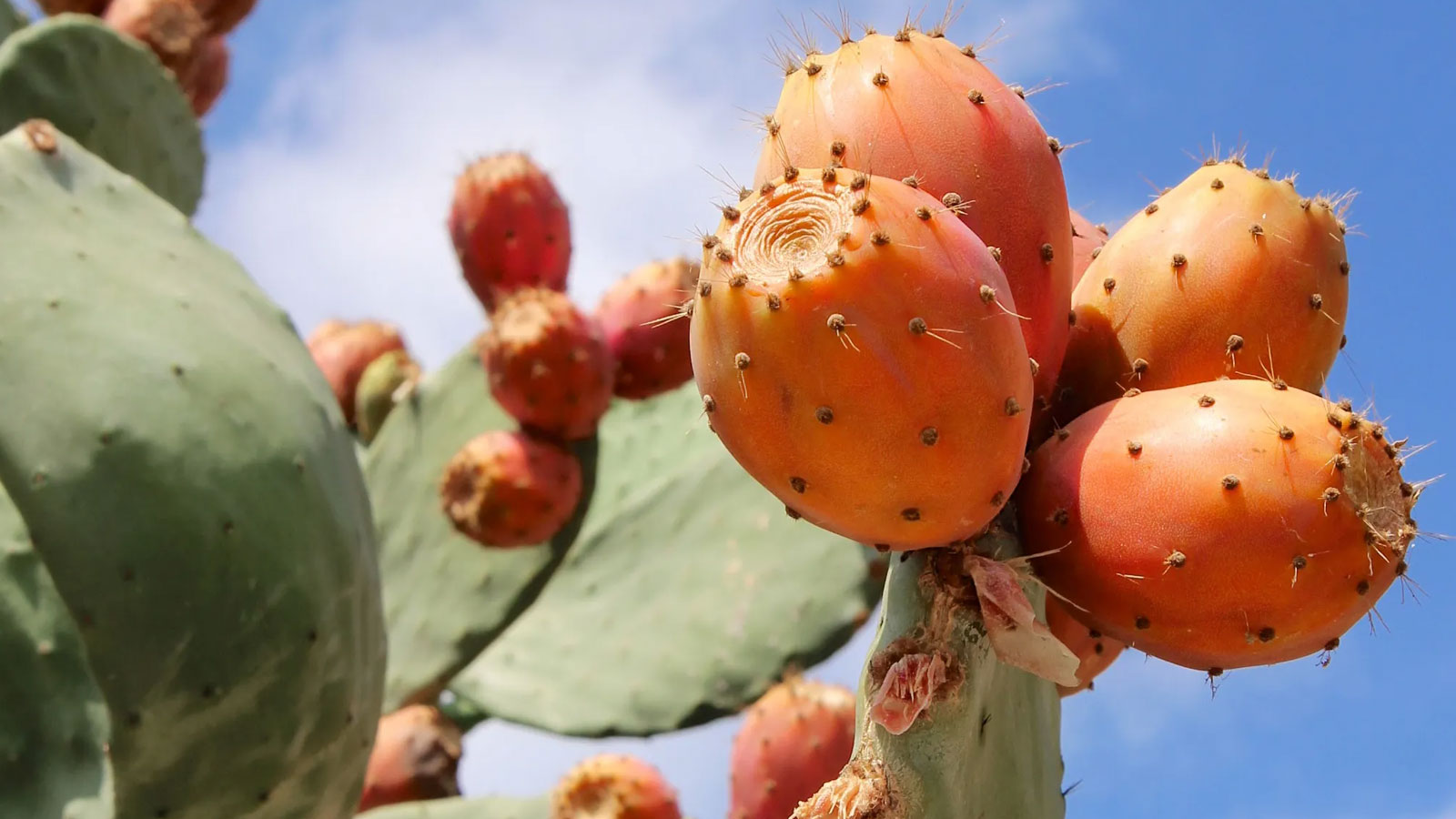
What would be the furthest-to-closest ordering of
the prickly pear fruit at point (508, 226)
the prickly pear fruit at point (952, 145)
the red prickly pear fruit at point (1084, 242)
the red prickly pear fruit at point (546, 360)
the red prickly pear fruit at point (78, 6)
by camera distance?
the red prickly pear fruit at point (78, 6)
the prickly pear fruit at point (508, 226)
the red prickly pear fruit at point (546, 360)
the red prickly pear fruit at point (1084, 242)
the prickly pear fruit at point (952, 145)

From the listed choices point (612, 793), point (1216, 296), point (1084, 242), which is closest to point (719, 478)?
point (612, 793)

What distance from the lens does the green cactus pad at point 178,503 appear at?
1.62m

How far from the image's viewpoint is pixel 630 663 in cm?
297

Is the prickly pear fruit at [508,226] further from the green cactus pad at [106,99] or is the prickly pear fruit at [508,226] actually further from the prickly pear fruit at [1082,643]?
the prickly pear fruit at [1082,643]

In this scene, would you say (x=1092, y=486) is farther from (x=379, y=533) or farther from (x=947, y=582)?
(x=379, y=533)

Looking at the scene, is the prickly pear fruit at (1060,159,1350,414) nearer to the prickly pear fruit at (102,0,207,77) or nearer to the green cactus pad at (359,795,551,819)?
the green cactus pad at (359,795,551,819)

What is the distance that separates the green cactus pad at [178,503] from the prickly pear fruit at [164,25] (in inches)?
52.2

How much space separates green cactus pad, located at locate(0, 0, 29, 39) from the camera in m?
2.73

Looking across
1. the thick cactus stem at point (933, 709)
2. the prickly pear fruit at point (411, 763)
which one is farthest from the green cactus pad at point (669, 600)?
the thick cactus stem at point (933, 709)

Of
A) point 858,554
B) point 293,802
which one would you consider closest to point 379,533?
point 858,554

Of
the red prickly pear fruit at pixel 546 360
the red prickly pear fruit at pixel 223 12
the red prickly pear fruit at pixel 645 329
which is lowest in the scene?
the red prickly pear fruit at pixel 546 360

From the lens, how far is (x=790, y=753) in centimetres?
242

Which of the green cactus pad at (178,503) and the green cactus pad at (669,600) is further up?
the green cactus pad at (669,600)

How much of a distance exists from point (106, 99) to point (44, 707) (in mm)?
1171
